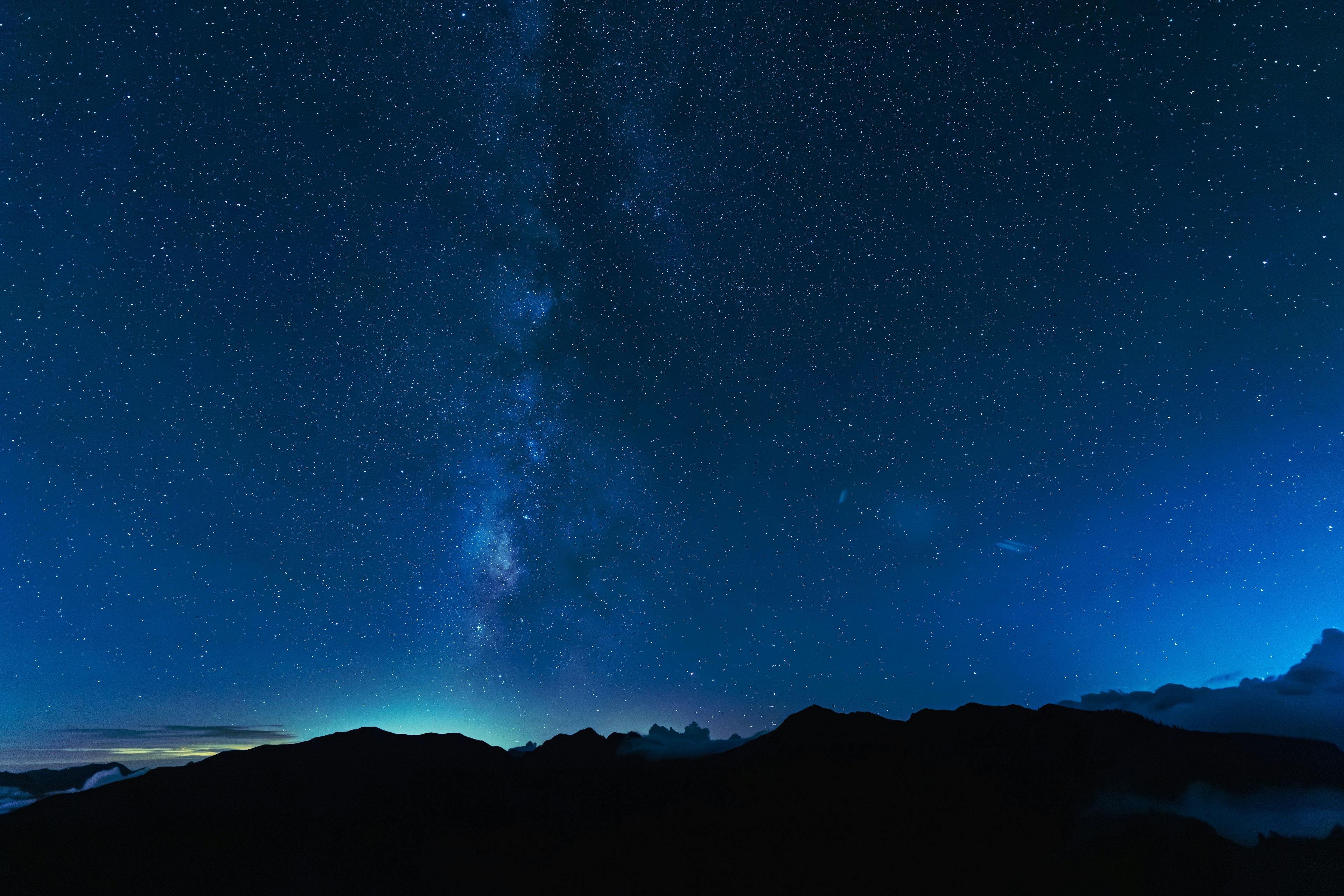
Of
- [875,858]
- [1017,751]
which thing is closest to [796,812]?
[875,858]

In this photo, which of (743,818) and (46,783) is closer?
(743,818)

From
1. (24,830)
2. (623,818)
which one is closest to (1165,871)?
(623,818)

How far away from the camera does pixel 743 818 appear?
69.2 metres

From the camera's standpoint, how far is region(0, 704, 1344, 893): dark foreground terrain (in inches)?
2227

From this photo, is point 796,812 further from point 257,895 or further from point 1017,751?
point 257,895

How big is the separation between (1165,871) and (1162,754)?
2747 centimetres

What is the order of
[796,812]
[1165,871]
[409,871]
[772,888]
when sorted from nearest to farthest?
[1165,871] < [772,888] < [409,871] < [796,812]

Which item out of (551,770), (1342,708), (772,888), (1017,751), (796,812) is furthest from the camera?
(551,770)

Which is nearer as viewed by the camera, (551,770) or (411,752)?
(551,770)

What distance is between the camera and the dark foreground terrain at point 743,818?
56562mm

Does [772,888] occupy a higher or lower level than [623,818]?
lower

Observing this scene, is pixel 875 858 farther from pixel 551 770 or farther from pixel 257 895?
pixel 257 895

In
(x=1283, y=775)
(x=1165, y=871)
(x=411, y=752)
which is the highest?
(x=411, y=752)

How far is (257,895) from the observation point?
6038 cm
